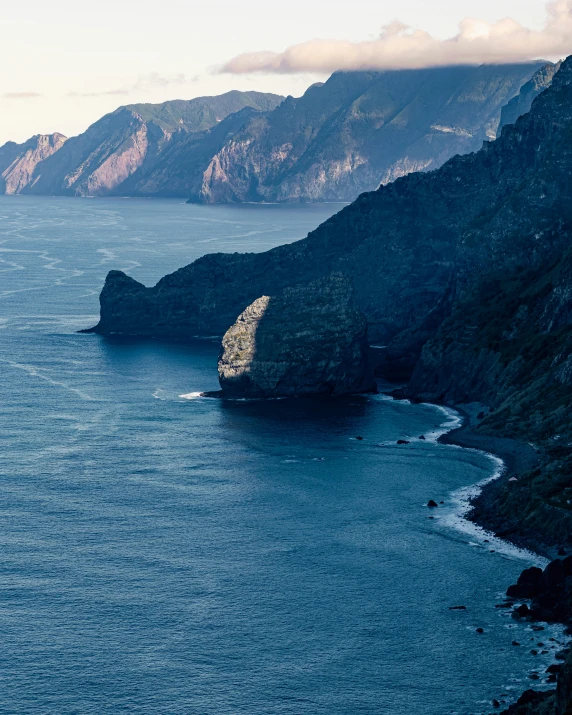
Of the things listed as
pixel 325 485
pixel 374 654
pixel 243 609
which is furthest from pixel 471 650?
pixel 325 485

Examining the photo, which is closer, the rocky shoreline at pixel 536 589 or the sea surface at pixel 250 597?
the rocky shoreline at pixel 536 589

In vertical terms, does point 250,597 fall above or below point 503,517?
below

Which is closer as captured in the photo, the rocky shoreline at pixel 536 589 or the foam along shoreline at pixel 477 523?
the rocky shoreline at pixel 536 589

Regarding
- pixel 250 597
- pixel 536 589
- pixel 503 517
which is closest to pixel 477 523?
pixel 503 517

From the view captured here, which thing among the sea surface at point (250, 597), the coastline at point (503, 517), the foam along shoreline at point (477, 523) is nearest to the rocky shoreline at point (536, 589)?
the coastline at point (503, 517)

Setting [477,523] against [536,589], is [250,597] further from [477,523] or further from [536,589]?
[477,523]

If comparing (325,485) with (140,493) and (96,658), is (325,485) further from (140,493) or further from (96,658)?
(96,658)

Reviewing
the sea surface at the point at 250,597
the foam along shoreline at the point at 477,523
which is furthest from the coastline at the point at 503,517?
the sea surface at the point at 250,597

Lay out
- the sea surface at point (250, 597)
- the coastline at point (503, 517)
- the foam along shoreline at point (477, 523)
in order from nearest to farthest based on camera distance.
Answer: the sea surface at point (250, 597) < the foam along shoreline at point (477, 523) < the coastline at point (503, 517)

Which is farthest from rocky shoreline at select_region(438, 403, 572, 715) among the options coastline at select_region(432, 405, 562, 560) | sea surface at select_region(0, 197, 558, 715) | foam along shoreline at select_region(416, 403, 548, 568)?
sea surface at select_region(0, 197, 558, 715)

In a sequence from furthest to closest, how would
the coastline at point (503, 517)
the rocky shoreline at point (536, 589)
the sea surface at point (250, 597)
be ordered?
the coastline at point (503, 517) → the sea surface at point (250, 597) → the rocky shoreline at point (536, 589)

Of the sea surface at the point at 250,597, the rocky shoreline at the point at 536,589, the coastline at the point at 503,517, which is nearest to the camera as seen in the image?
the rocky shoreline at the point at 536,589

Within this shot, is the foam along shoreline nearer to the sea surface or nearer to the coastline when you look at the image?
the coastline

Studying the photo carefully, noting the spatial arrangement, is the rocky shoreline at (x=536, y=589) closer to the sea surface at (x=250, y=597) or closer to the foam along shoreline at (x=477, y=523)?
the foam along shoreline at (x=477, y=523)
